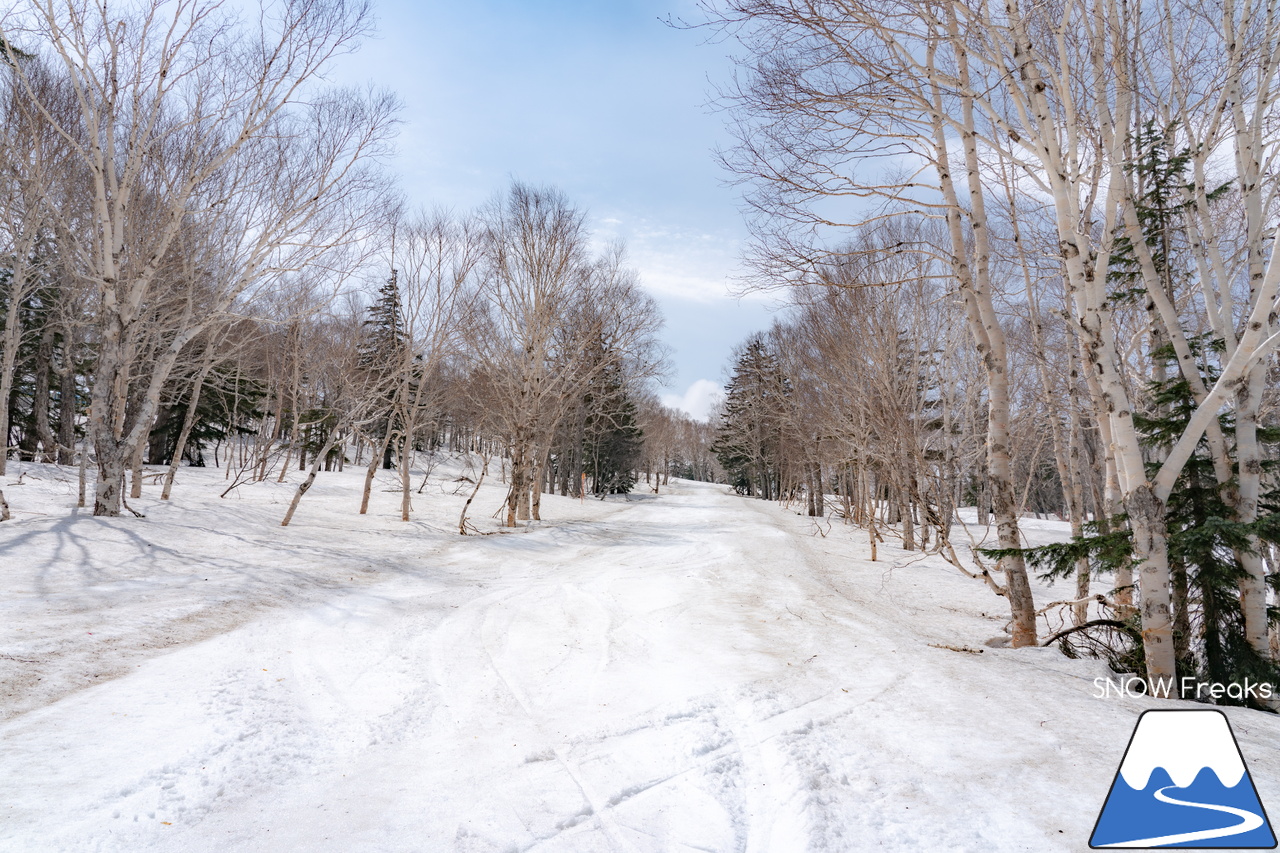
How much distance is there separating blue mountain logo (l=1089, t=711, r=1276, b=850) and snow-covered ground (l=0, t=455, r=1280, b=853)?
0.10m

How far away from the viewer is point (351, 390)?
14.3 meters

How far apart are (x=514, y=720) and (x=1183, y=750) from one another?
3310mm

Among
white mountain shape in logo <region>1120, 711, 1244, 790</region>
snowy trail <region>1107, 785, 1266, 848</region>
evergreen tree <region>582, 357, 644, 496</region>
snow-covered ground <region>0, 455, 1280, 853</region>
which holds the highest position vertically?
evergreen tree <region>582, 357, 644, 496</region>

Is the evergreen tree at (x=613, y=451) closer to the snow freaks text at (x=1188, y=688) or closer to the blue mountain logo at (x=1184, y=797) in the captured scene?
the snow freaks text at (x=1188, y=688)

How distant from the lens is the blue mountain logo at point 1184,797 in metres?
2.24

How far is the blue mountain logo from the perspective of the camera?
2.24 metres

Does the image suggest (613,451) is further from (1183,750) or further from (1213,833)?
(1213,833)

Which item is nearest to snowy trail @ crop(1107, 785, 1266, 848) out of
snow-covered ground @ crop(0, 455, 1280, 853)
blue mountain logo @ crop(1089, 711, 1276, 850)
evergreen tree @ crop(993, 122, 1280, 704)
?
blue mountain logo @ crop(1089, 711, 1276, 850)

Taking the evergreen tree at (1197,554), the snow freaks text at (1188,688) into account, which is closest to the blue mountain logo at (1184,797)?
the snow freaks text at (1188,688)

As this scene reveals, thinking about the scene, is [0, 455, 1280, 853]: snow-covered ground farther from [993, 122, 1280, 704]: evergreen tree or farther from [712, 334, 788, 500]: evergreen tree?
[712, 334, 788, 500]: evergreen tree

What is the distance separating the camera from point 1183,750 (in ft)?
9.08

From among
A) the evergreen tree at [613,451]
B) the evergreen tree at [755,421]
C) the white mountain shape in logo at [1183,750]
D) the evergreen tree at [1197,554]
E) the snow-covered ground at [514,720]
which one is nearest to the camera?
the snow-covered ground at [514,720]

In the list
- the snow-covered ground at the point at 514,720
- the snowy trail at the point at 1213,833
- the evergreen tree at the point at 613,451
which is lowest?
the snow-covered ground at the point at 514,720

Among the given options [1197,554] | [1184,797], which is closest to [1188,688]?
[1197,554]
